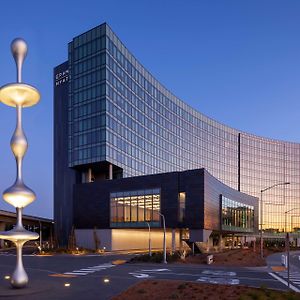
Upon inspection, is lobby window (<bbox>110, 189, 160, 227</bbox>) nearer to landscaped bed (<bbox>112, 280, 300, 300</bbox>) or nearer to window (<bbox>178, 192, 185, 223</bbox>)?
window (<bbox>178, 192, 185, 223</bbox>)

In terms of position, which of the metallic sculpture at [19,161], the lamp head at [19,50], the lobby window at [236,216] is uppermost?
the lamp head at [19,50]

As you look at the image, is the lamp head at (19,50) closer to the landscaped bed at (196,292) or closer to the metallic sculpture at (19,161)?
the metallic sculpture at (19,161)

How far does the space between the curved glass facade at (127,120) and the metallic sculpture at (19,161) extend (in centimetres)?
5048

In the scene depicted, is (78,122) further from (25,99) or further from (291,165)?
(291,165)

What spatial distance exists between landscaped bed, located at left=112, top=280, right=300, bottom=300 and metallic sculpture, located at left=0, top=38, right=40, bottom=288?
6.00 meters

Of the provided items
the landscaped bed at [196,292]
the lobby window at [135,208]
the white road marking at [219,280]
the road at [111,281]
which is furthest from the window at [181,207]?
the landscaped bed at [196,292]

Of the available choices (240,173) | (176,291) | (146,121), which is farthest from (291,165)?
(176,291)

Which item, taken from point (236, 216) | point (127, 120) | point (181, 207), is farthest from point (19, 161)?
point (236, 216)

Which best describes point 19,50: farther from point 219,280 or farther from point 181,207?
point 181,207

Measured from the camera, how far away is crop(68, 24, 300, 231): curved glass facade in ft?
252

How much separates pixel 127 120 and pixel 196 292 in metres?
63.9

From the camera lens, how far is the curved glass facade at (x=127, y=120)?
76688mm

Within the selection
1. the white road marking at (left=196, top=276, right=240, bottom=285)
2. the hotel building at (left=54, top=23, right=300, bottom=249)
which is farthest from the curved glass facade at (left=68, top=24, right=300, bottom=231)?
the white road marking at (left=196, top=276, right=240, bottom=285)

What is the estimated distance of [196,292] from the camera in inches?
823
